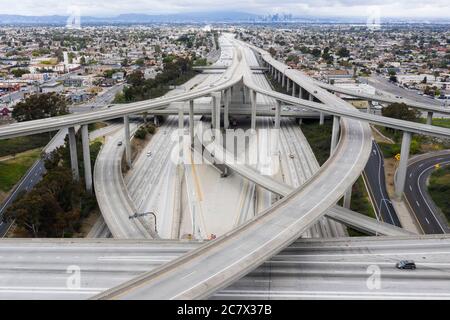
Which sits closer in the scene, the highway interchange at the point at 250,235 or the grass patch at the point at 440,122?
the highway interchange at the point at 250,235

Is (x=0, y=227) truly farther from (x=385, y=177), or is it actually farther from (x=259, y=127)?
(x=259, y=127)

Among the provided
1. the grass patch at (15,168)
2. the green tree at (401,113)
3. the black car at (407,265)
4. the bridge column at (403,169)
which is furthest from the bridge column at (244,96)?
the black car at (407,265)

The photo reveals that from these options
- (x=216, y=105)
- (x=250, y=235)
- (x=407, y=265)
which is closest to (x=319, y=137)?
(x=216, y=105)

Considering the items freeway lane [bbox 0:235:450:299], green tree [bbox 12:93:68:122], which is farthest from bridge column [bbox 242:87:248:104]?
freeway lane [bbox 0:235:450:299]

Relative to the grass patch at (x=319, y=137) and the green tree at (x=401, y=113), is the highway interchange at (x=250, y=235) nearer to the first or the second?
the grass patch at (x=319, y=137)

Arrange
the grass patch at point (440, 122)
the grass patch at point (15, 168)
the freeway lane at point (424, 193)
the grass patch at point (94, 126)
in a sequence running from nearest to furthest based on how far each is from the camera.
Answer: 1. the freeway lane at point (424, 193)
2. the grass patch at point (15, 168)
3. the grass patch at point (94, 126)
4. the grass patch at point (440, 122)

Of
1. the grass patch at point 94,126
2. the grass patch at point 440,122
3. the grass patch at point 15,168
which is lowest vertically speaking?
the grass patch at point 15,168

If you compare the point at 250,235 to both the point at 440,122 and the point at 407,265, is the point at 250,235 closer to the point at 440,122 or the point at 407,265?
the point at 407,265

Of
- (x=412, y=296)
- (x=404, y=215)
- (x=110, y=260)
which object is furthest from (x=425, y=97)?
(x=110, y=260)
